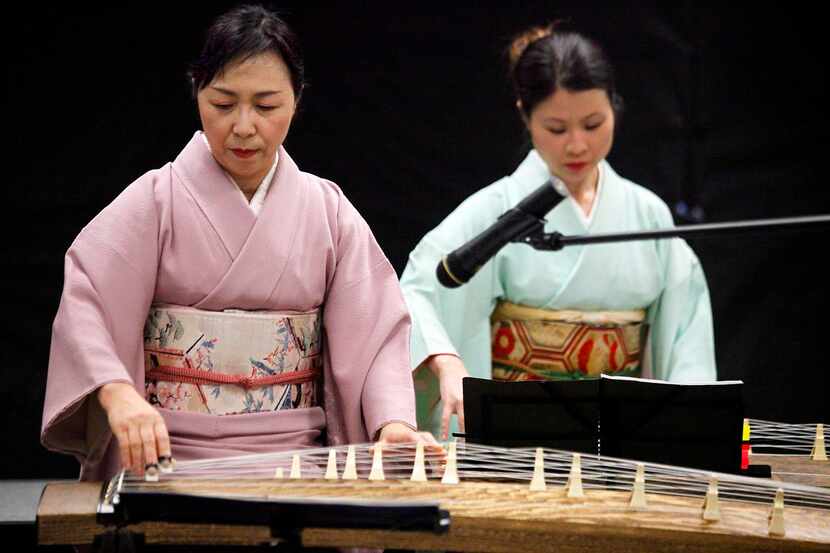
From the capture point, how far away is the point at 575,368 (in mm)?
3506

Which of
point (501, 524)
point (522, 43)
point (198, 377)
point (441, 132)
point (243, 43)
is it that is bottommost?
point (501, 524)

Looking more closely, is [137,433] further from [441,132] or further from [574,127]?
[441,132]

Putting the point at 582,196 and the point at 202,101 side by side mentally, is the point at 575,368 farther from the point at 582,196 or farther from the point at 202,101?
the point at 202,101

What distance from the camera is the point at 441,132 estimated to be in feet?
13.6

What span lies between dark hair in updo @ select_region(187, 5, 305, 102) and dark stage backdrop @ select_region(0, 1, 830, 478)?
1.32 metres

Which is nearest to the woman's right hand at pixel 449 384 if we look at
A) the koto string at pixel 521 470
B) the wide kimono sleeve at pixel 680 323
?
the koto string at pixel 521 470

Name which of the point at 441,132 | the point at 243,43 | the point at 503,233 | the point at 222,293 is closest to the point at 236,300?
the point at 222,293

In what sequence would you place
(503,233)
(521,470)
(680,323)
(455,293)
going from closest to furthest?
(521,470), (503,233), (455,293), (680,323)

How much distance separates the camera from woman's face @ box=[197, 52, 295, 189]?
8.36 ft

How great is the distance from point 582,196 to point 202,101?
1557 millimetres

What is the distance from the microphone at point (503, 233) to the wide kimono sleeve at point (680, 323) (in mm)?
935

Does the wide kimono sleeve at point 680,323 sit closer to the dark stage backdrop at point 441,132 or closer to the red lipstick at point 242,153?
the dark stage backdrop at point 441,132

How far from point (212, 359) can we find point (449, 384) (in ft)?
2.69

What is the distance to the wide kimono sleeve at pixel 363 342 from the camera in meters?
2.63
